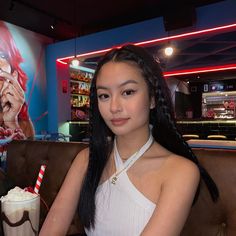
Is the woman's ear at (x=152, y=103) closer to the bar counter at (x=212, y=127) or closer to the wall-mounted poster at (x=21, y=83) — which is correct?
the wall-mounted poster at (x=21, y=83)

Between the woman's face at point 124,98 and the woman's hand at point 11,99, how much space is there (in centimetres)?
495

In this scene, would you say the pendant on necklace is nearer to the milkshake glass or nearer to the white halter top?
the white halter top

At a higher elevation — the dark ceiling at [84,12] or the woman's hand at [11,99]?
the dark ceiling at [84,12]

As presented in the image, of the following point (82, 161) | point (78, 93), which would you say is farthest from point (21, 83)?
point (82, 161)

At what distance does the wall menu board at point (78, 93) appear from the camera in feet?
24.4

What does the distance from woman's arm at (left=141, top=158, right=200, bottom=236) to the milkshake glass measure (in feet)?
1.41

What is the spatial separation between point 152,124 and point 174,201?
403mm

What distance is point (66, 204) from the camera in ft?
3.76

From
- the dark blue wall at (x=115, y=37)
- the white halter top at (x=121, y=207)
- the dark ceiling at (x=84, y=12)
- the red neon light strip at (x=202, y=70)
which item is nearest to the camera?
the white halter top at (x=121, y=207)

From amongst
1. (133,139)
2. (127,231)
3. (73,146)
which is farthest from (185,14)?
(127,231)

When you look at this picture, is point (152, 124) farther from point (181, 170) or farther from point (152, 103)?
point (181, 170)

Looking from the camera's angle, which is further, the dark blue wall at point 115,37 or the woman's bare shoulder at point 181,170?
the dark blue wall at point 115,37

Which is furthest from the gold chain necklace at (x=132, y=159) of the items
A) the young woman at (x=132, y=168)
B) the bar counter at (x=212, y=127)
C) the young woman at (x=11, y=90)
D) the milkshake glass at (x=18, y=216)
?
the bar counter at (x=212, y=127)

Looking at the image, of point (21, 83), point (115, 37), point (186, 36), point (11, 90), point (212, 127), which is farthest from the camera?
point (212, 127)
